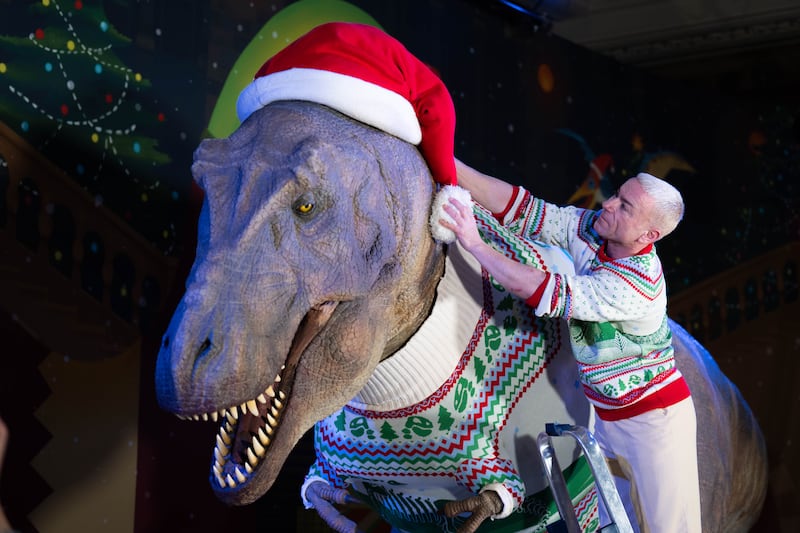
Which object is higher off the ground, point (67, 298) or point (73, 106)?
point (73, 106)

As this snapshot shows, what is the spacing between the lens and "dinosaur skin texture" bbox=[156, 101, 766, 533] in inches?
36.3

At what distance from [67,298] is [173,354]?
768 millimetres

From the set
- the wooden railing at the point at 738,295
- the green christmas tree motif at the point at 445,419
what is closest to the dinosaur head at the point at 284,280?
the green christmas tree motif at the point at 445,419

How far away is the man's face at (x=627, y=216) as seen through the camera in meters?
1.26

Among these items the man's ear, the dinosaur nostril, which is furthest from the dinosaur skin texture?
the man's ear

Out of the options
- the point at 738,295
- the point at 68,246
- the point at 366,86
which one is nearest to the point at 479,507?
the point at 366,86

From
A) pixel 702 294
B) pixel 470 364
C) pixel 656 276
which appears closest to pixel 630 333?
pixel 656 276

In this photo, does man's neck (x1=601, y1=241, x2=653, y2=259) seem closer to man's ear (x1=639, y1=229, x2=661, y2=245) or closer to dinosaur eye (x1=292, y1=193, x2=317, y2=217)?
man's ear (x1=639, y1=229, x2=661, y2=245)

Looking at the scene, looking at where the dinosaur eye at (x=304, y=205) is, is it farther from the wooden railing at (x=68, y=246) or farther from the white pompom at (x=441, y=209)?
the wooden railing at (x=68, y=246)

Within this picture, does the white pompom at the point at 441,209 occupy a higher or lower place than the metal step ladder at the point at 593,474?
higher

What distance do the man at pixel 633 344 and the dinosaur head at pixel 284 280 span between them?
0.59ft

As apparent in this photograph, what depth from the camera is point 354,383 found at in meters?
1.04

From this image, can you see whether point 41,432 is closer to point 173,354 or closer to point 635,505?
point 173,354

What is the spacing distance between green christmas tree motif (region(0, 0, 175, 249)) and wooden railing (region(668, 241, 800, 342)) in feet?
6.29
